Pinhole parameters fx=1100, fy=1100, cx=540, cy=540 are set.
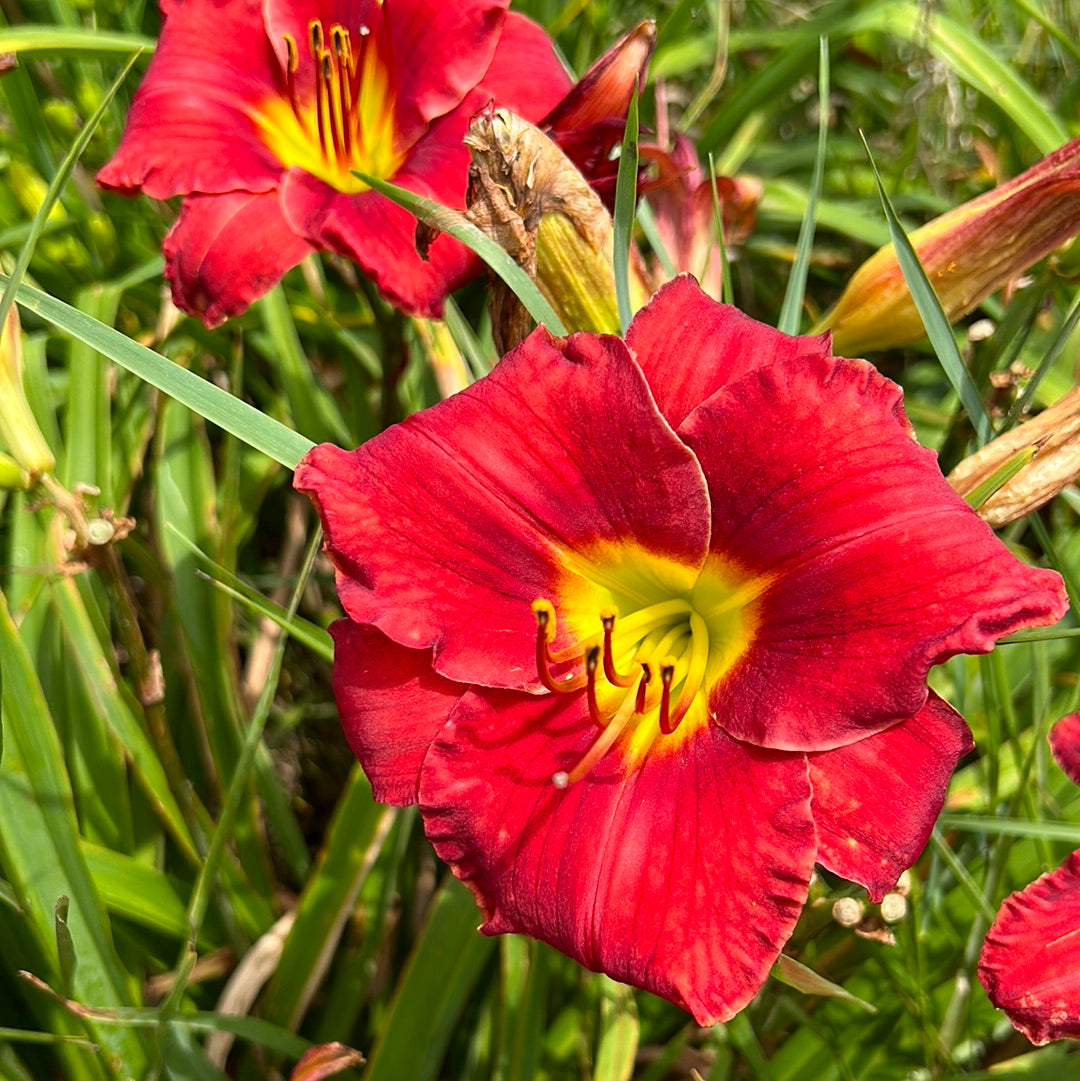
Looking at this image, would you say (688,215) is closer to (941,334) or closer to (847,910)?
(941,334)

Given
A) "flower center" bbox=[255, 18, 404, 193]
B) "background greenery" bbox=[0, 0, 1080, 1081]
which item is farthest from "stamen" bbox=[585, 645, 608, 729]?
"flower center" bbox=[255, 18, 404, 193]

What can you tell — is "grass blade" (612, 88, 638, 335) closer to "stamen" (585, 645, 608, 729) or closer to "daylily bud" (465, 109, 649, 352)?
"daylily bud" (465, 109, 649, 352)

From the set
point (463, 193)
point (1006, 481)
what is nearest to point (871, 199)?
point (463, 193)

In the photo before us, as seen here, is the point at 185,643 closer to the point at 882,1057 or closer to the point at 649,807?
the point at 649,807

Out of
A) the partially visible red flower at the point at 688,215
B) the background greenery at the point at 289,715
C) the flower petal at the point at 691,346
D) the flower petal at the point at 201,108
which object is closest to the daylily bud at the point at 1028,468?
the background greenery at the point at 289,715

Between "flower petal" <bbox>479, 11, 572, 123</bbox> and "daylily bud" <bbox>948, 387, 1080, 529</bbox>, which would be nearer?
"daylily bud" <bbox>948, 387, 1080, 529</bbox>
